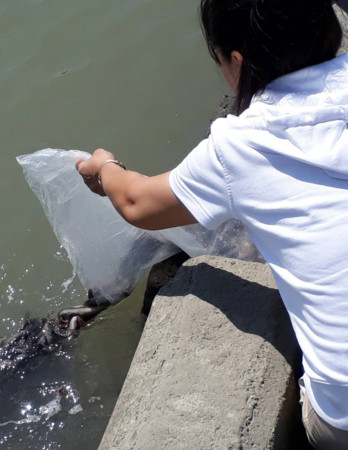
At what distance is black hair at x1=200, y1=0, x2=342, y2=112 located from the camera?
1.73 metres

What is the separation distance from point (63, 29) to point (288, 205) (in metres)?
3.81

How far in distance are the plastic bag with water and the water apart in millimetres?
437

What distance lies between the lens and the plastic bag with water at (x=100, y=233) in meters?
2.92

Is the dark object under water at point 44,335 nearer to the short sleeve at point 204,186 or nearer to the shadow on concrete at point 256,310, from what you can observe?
the shadow on concrete at point 256,310

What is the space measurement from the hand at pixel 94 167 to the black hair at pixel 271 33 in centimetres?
71

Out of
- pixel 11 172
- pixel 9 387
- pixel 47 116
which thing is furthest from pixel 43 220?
pixel 9 387

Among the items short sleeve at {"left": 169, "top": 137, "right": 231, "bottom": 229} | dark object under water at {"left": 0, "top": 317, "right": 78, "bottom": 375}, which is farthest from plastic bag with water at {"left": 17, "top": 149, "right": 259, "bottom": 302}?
short sleeve at {"left": 169, "top": 137, "right": 231, "bottom": 229}

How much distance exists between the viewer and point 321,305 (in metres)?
1.78

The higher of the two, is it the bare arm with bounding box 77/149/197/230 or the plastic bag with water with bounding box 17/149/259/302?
the bare arm with bounding box 77/149/197/230

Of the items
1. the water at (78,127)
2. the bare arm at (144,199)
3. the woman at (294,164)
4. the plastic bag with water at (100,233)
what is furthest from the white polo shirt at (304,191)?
the water at (78,127)

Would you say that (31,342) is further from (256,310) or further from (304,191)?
(304,191)

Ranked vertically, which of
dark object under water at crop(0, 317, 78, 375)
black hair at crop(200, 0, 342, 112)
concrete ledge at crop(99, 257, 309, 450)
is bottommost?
dark object under water at crop(0, 317, 78, 375)

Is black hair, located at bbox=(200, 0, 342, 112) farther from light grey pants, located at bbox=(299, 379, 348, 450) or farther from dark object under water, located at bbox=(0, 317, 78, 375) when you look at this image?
dark object under water, located at bbox=(0, 317, 78, 375)

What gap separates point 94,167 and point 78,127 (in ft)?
6.89
